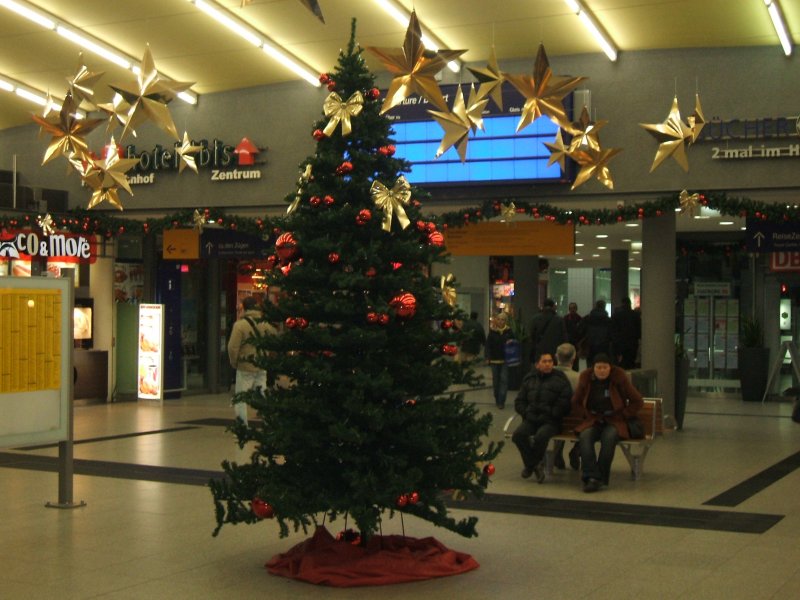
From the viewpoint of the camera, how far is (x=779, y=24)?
1513cm

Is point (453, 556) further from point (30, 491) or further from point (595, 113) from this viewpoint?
point (595, 113)

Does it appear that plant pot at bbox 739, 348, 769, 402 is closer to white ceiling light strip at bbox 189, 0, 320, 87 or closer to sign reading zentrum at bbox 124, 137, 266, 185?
white ceiling light strip at bbox 189, 0, 320, 87

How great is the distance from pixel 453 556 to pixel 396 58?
351 cm

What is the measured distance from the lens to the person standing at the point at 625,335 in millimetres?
24406

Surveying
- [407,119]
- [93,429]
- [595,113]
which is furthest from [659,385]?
[93,429]

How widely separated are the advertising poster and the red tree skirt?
13.8m

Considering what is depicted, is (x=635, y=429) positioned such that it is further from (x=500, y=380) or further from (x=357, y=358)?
(x=500, y=380)

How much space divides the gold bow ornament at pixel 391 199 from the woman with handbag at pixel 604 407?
445 centimetres

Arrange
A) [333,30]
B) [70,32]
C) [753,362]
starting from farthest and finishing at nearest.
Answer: [753,362]
[70,32]
[333,30]

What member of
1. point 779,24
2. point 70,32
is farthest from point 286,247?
point 70,32

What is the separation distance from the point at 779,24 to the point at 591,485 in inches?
289

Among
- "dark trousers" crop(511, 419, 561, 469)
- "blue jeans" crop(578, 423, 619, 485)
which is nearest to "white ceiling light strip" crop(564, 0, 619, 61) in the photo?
"dark trousers" crop(511, 419, 561, 469)

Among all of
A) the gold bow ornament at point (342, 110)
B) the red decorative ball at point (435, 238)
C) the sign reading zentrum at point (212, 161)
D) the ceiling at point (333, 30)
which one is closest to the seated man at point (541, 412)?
the red decorative ball at point (435, 238)

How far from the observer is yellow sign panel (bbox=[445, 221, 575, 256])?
18.1 metres
